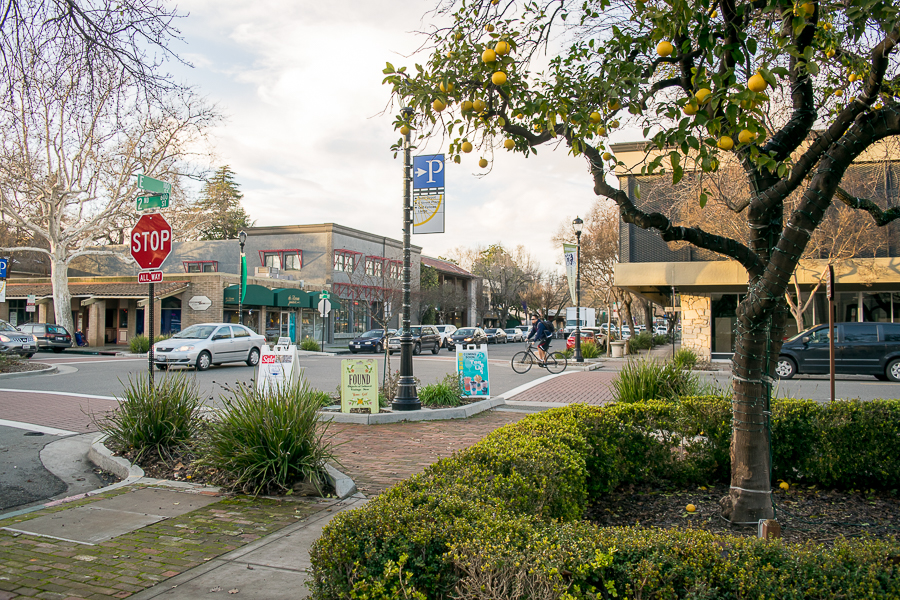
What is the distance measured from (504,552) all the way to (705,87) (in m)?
2.70

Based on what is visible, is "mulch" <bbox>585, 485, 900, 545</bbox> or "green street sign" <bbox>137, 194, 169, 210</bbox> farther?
"green street sign" <bbox>137, 194, 169, 210</bbox>

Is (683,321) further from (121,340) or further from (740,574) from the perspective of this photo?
(121,340)

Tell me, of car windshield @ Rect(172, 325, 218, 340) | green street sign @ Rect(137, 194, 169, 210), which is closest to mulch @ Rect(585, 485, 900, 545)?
green street sign @ Rect(137, 194, 169, 210)

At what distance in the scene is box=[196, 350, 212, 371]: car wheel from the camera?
20.0m

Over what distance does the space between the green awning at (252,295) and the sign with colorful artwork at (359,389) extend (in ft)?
87.2

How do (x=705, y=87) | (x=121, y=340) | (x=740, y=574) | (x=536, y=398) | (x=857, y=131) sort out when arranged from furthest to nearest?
(x=121, y=340)
(x=536, y=398)
(x=857, y=131)
(x=705, y=87)
(x=740, y=574)

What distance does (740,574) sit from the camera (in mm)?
2547

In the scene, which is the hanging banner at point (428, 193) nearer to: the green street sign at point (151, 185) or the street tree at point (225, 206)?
the green street sign at point (151, 185)

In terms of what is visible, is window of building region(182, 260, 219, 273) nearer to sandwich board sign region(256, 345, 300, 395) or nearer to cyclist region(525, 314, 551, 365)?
cyclist region(525, 314, 551, 365)

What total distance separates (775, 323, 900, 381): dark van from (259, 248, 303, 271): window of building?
35.7 m

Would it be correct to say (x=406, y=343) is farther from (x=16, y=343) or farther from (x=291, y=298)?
(x=291, y=298)

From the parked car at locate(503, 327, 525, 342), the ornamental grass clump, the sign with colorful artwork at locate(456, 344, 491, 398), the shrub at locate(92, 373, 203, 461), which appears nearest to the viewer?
the ornamental grass clump

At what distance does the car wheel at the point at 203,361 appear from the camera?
2005 centimetres

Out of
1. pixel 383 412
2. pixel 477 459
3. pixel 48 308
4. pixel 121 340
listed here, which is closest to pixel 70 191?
pixel 121 340
